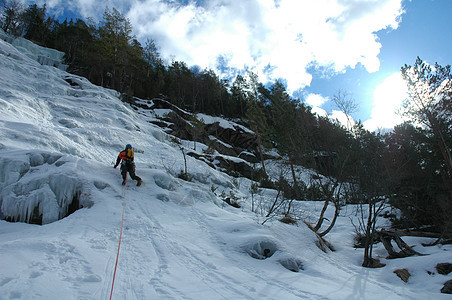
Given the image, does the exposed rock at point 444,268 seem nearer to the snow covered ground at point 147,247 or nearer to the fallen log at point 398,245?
the snow covered ground at point 147,247

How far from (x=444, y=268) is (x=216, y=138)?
91.0 ft

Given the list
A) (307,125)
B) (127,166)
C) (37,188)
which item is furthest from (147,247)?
(307,125)

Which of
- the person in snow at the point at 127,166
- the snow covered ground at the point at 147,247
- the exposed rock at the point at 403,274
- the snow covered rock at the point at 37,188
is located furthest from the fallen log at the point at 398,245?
the snow covered rock at the point at 37,188

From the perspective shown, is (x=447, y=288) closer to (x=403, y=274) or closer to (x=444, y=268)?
(x=403, y=274)

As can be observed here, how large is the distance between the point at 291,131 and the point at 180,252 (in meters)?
13.6

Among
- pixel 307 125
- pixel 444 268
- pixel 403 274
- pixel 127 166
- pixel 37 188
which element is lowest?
pixel 403 274

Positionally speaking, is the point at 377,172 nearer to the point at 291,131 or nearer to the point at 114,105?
the point at 291,131

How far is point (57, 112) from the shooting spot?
14.5 metres

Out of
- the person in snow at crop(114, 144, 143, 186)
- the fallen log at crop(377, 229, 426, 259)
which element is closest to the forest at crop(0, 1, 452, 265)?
the fallen log at crop(377, 229, 426, 259)

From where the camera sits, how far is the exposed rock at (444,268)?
5570 millimetres

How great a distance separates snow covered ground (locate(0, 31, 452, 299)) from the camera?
3084 mm

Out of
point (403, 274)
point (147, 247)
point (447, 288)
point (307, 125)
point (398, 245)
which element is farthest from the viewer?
point (307, 125)

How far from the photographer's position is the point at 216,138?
31.9 metres

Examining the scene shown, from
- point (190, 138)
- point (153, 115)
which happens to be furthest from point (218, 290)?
point (153, 115)
